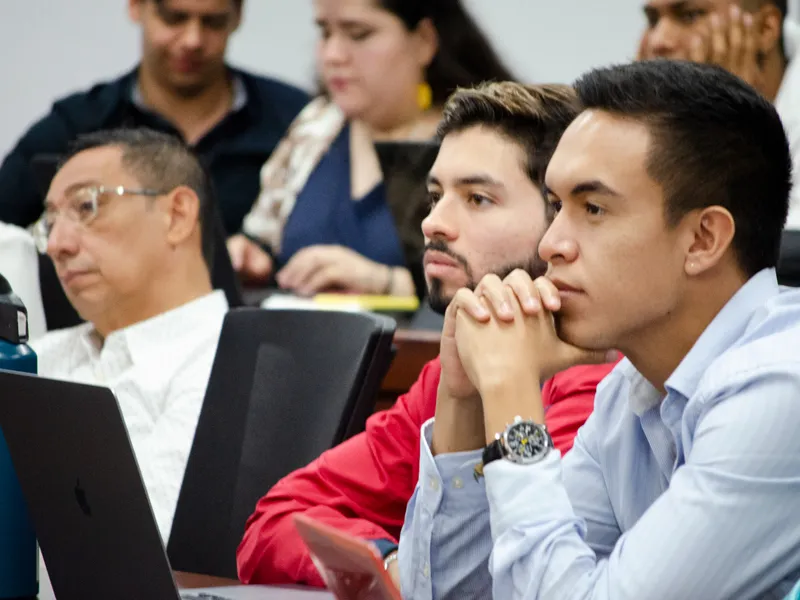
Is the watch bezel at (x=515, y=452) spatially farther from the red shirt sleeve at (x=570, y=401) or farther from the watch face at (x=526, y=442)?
the red shirt sleeve at (x=570, y=401)

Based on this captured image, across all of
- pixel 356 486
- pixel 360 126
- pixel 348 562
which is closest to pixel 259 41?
pixel 360 126

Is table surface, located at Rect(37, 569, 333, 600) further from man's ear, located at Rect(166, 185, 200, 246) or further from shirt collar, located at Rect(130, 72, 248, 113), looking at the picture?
shirt collar, located at Rect(130, 72, 248, 113)

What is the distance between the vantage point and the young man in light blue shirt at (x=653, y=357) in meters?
1.08

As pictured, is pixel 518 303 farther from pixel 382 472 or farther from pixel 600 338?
pixel 382 472

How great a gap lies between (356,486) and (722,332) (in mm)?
656

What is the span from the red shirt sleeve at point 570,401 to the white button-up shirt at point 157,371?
63 centimetres

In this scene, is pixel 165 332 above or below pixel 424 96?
below

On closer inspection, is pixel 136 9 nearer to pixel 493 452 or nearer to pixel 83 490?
pixel 83 490

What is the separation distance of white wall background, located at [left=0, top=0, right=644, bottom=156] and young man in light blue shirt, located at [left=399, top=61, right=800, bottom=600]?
8.72 feet

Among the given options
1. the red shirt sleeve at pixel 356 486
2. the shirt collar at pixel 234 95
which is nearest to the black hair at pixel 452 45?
the shirt collar at pixel 234 95

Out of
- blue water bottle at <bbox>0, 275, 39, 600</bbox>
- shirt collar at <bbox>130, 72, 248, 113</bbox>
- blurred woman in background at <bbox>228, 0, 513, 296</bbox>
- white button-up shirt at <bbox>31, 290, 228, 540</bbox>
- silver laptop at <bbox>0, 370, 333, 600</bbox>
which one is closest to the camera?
silver laptop at <bbox>0, 370, 333, 600</bbox>

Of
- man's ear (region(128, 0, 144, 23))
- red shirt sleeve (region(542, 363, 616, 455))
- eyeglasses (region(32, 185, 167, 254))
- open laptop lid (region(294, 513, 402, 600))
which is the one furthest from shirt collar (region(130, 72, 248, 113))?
open laptop lid (region(294, 513, 402, 600))

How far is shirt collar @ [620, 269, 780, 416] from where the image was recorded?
121 cm

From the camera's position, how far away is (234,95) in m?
4.16
